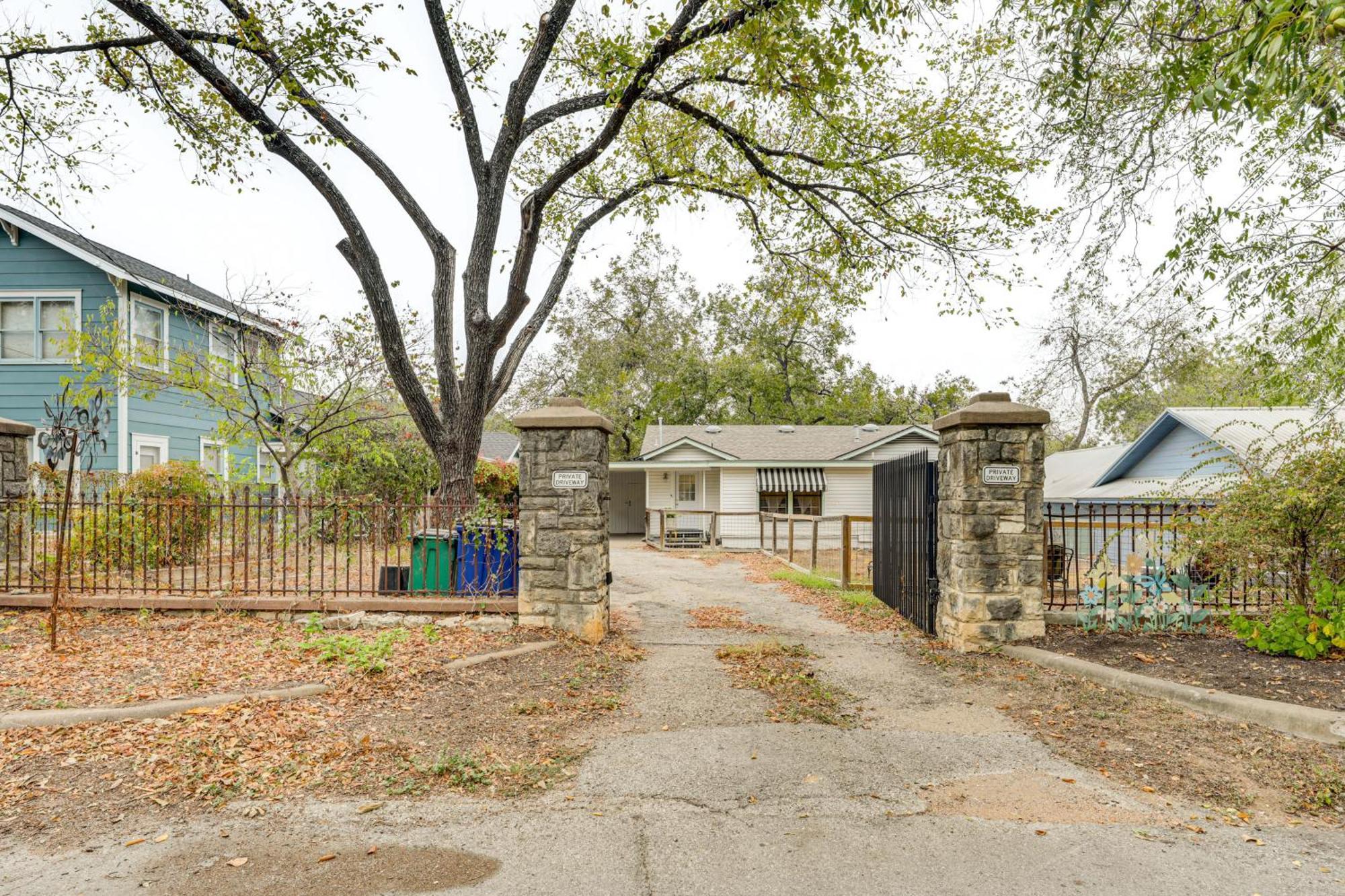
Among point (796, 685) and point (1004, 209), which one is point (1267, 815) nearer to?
point (796, 685)

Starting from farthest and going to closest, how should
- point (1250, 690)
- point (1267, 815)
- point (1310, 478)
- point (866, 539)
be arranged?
point (866, 539) → point (1310, 478) → point (1250, 690) → point (1267, 815)

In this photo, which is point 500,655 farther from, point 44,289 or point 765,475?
point 765,475

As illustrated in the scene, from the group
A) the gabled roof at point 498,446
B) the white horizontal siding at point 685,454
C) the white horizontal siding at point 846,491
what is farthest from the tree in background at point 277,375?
the gabled roof at point 498,446

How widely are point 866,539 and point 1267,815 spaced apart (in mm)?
18607

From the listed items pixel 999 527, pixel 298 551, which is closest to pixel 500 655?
pixel 298 551

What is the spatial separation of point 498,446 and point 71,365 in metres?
19.4

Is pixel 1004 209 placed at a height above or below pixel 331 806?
above

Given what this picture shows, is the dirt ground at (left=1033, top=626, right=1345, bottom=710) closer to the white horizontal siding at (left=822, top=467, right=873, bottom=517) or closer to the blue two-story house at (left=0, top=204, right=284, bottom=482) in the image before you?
the blue two-story house at (left=0, top=204, right=284, bottom=482)

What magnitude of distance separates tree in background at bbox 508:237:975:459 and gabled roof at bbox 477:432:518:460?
6.44 ft

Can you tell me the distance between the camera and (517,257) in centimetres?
974

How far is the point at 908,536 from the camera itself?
27.4 feet

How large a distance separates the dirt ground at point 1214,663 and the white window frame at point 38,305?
17.0m

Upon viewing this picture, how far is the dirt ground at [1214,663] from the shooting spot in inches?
197

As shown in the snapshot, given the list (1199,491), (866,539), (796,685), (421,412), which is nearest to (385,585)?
(421,412)
